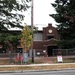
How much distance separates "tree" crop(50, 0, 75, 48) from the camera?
141 feet

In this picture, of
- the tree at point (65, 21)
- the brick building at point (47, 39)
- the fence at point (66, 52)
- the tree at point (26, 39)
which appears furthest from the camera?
the brick building at point (47, 39)

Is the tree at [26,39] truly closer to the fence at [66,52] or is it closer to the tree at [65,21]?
the tree at [65,21]

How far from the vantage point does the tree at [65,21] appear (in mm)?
42844

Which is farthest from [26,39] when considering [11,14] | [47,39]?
[47,39]

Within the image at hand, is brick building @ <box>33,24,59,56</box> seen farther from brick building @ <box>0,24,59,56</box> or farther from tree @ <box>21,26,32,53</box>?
tree @ <box>21,26,32,53</box>

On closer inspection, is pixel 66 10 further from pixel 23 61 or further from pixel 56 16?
pixel 23 61

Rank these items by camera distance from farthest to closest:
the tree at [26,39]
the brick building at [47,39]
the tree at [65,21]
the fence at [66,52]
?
1. the brick building at [47,39]
2. the fence at [66,52]
3. the tree at [65,21]
4. the tree at [26,39]

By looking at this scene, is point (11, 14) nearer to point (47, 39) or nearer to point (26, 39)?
point (26, 39)

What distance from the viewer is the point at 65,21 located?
146 feet

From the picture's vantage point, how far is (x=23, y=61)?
3553cm

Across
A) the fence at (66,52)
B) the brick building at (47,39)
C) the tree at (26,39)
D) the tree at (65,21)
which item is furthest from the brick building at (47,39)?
A: the tree at (26,39)

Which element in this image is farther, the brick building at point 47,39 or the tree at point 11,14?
the brick building at point 47,39

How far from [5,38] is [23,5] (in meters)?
6.41

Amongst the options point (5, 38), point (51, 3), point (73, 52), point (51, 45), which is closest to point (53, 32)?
point (51, 45)
